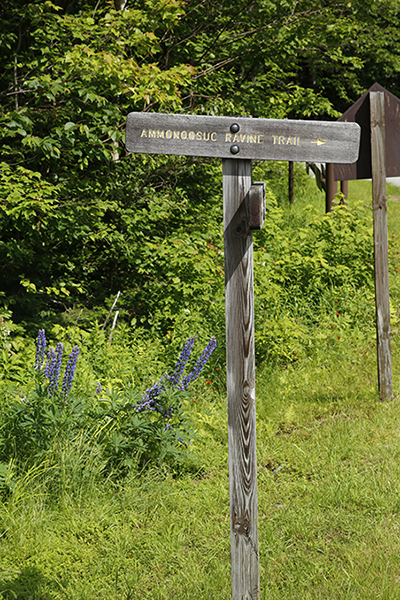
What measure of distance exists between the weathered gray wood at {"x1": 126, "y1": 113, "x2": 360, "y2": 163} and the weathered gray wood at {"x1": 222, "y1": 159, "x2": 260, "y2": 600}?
90 mm

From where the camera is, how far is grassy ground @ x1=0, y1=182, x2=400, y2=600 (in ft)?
8.59

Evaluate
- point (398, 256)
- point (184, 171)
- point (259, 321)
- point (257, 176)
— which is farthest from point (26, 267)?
point (398, 256)

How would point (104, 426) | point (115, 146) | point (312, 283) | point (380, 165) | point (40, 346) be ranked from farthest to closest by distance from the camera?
1. point (312, 283)
2. point (115, 146)
3. point (380, 165)
4. point (40, 346)
5. point (104, 426)

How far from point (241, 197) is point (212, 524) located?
193 cm

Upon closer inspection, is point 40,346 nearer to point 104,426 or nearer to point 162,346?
point 104,426

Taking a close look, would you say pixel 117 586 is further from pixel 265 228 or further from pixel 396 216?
pixel 396 216

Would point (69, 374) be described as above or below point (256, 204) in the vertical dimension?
below

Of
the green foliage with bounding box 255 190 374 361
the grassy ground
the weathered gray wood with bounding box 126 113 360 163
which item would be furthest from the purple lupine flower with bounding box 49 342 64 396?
the green foliage with bounding box 255 190 374 361

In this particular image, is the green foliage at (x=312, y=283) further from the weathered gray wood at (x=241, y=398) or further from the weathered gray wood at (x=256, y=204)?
the weathered gray wood at (x=256, y=204)

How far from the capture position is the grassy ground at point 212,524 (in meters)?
2.62

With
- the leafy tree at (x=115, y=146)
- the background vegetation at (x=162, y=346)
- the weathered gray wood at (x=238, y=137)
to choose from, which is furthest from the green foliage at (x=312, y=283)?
the weathered gray wood at (x=238, y=137)

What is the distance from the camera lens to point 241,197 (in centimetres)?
233

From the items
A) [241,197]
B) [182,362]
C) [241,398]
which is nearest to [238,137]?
[241,197]

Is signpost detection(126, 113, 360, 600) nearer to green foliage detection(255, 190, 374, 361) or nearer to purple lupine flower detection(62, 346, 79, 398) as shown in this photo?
purple lupine flower detection(62, 346, 79, 398)
